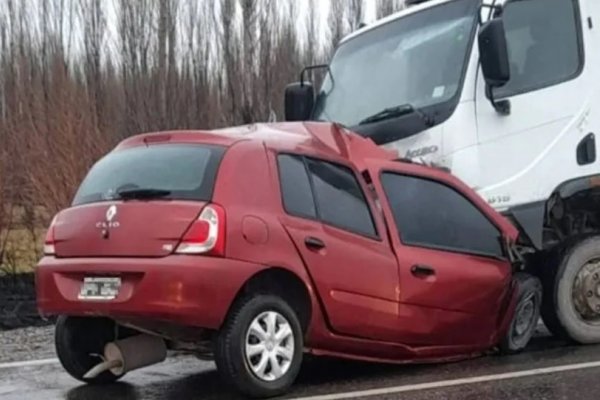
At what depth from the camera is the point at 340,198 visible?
6762 mm

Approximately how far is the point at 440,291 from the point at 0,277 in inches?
289

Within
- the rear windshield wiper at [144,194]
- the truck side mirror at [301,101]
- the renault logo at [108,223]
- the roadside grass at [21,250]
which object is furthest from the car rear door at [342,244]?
the roadside grass at [21,250]

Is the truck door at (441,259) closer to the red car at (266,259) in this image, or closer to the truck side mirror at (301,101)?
the red car at (266,259)

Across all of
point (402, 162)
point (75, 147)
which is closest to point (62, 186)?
point (75, 147)

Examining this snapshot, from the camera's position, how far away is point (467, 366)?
24.0 feet

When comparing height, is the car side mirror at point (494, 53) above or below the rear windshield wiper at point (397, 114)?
above

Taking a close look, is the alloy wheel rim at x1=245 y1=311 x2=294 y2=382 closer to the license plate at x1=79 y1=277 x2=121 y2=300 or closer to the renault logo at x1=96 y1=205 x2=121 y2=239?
the license plate at x1=79 y1=277 x2=121 y2=300

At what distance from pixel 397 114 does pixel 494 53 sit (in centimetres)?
88

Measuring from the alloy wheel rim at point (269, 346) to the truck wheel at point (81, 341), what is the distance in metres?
1.15

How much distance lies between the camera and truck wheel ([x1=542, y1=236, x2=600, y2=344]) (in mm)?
7945

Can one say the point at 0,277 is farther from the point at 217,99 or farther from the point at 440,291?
the point at 217,99

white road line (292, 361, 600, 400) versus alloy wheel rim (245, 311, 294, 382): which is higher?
alloy wheel rim (245, 311, 294, 382)

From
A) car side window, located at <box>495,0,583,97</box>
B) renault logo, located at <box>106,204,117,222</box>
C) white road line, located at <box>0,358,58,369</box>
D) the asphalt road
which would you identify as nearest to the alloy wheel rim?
the asphalt road

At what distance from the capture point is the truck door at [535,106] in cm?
789
